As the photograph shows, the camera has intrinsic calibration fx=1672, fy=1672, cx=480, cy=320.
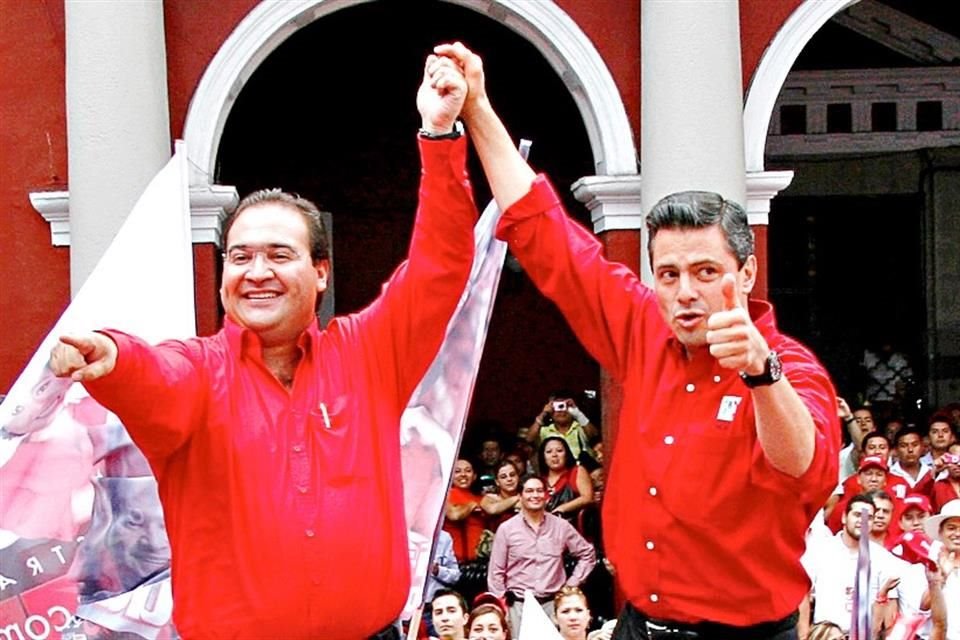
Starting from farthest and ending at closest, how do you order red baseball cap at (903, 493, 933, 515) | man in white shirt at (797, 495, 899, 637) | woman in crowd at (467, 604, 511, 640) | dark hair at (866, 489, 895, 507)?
red baseball cap at (903, 493, 933, 515)
dark hair at (866, 489, 895, 507)
man in white shirt at (797, 495, 899, 637)
woman in crowd at (467, 604, 511, 640)

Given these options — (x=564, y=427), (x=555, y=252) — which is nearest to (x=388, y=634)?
(x=555, y=252)

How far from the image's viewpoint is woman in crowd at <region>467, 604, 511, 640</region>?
759 cm

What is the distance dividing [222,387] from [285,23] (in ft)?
22.3

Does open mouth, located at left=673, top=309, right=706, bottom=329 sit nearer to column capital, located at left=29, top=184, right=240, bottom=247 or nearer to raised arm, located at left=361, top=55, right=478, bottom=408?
raised arm, located at left=361, top=55, right=478, bottom=408

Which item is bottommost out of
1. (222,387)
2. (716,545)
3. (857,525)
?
(857,525)

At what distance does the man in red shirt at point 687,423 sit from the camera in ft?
11.2

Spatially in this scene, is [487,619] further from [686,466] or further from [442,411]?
[686,466]

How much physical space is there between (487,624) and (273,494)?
4.40 metres

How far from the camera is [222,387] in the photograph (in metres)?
3.41

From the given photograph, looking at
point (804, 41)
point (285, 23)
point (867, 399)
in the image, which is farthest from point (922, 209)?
point (285, 23)

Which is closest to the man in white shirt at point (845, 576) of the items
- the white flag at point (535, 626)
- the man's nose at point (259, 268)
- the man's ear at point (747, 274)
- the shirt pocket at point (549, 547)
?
the shirt pocket at point (549, 547)

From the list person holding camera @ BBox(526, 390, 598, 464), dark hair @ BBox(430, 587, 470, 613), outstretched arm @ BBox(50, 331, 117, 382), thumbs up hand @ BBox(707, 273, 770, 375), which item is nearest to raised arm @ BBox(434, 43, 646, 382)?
thumbs up hand @ BBox(707, 273, 770, 375)

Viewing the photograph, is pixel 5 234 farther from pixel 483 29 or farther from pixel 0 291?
pixel 483 29

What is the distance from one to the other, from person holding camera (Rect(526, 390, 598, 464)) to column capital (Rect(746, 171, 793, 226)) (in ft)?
5.68
